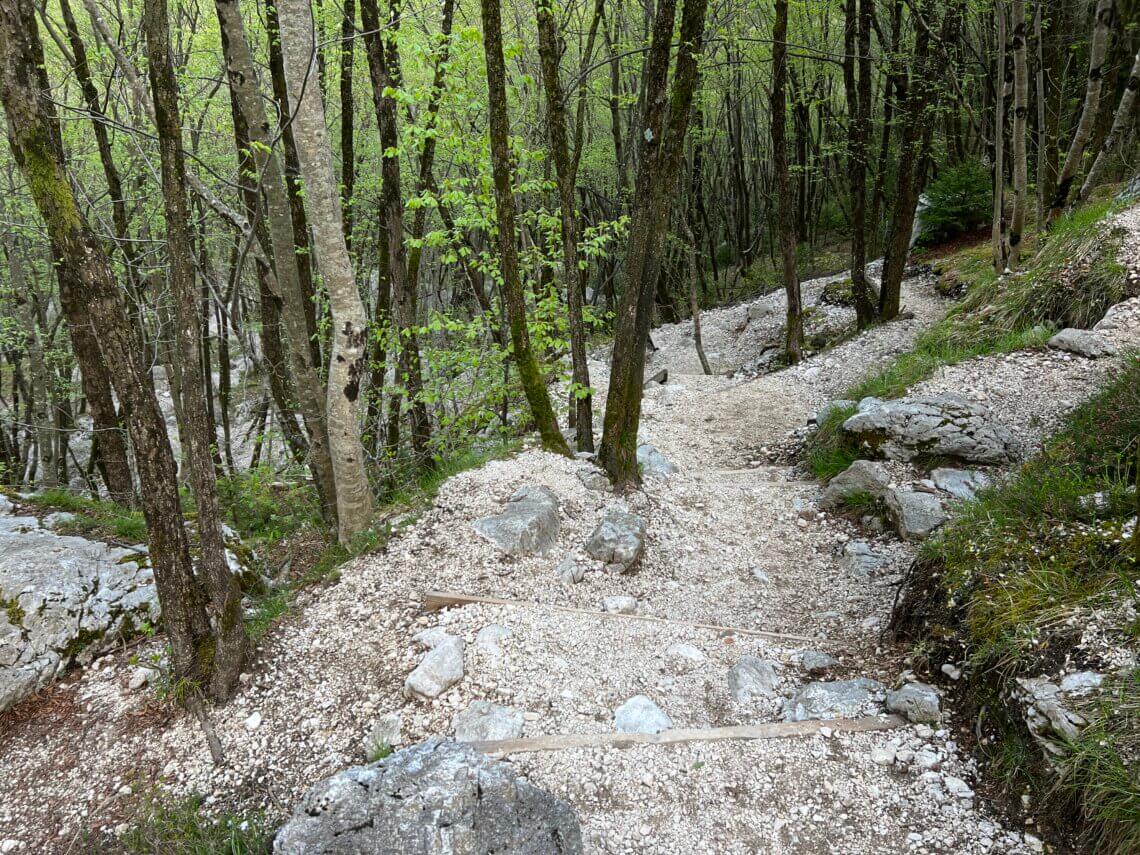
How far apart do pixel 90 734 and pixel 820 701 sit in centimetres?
380

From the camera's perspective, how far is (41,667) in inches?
143

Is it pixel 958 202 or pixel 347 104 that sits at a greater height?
pixel 347 104

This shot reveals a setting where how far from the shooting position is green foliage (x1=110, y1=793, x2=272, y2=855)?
2.70m

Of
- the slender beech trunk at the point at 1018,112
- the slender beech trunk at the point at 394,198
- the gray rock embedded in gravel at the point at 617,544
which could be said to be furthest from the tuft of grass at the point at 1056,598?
the slender beech trunk at the point at 1018,112

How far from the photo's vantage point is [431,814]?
7.89ft

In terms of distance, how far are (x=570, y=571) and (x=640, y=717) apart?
4.64 ft

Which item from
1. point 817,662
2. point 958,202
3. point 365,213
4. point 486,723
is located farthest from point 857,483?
point 958,202

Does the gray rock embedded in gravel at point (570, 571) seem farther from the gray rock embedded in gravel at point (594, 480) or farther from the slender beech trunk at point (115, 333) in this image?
the slender beech trunk at point (115, 333)

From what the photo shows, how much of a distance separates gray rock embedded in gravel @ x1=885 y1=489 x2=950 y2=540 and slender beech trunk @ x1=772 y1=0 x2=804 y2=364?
694 centimetres

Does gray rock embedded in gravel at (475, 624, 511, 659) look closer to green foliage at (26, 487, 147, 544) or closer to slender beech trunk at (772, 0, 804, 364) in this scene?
green foliage at (26, 487, 147, 544)

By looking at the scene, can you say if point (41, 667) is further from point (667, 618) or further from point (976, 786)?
point (976, 786)

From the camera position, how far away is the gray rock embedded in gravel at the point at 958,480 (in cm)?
493

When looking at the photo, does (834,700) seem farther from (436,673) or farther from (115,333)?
(115,333)

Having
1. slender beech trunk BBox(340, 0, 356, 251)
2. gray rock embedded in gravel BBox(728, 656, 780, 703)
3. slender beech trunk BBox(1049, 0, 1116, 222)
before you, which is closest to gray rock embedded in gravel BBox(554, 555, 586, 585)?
gray rock embedded in gravel BBox(728, 656, 780, 703)
